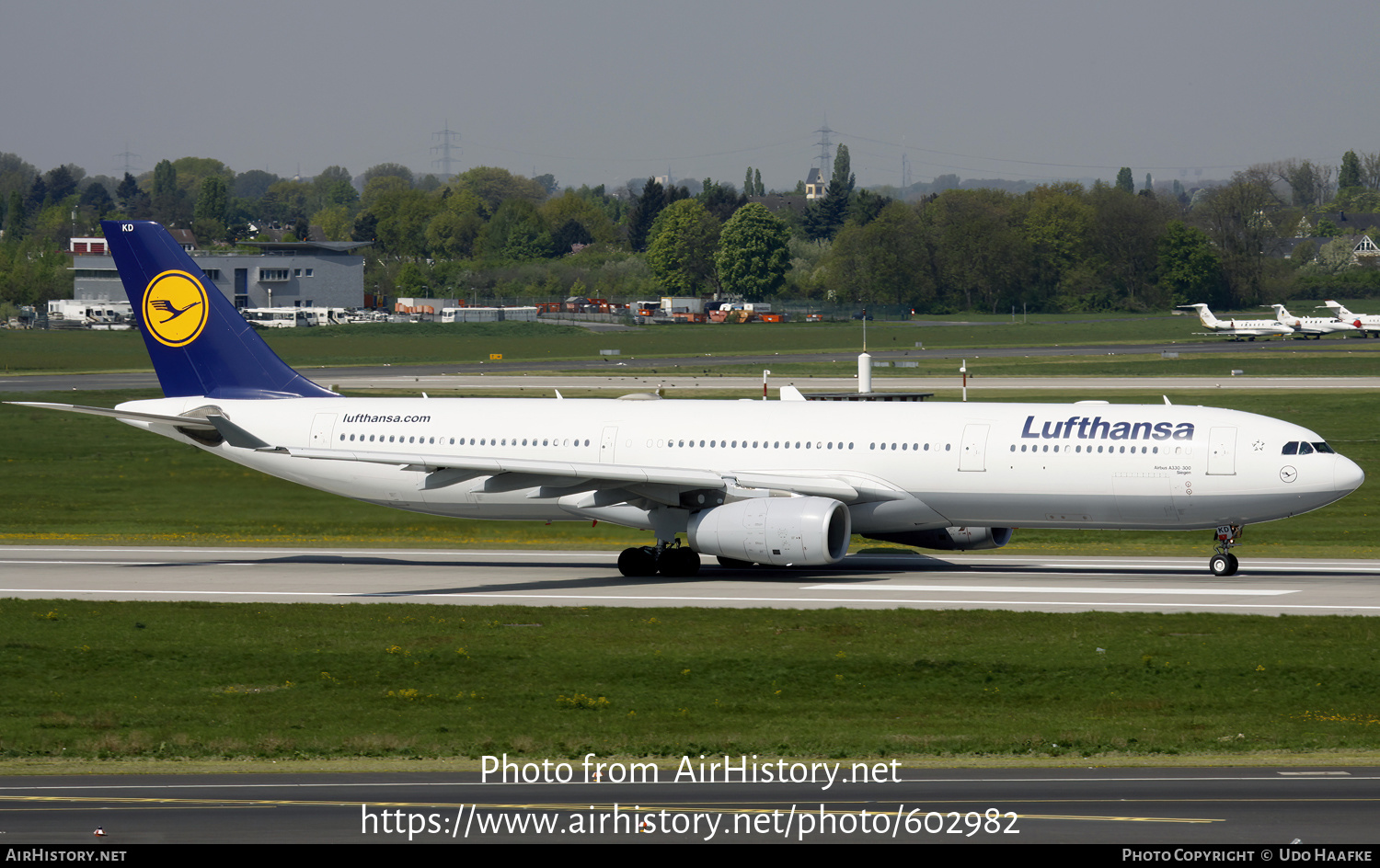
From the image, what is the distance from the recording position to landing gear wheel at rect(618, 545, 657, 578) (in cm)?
3662

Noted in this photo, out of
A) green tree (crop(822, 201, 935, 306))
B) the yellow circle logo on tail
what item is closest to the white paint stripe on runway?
the yellow circle logo on tail

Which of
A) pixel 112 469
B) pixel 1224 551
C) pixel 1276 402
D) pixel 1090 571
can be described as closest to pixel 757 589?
pixel 1090 571

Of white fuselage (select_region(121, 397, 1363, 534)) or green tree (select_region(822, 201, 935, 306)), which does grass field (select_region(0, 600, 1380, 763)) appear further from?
green tree (select_region(822, 201, 935, 306))

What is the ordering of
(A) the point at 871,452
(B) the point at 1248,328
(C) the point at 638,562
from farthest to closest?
(B) the point at 1248,328, (C) the point at 638,562, (A) the point at 871,452

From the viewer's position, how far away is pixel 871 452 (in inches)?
1405

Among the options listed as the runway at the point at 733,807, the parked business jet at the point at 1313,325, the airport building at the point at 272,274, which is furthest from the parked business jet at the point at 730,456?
the airport building at the point at 272,274

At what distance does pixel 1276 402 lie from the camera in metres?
76.2

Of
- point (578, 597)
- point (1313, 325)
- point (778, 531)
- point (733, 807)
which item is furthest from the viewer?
point (1313, 325)

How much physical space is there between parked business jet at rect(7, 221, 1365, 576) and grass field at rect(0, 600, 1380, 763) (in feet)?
16.8

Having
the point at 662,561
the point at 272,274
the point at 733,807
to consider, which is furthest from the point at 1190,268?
the point at 733,807

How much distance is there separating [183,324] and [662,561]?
1498 centimetres

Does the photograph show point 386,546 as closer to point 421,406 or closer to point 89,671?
point 421,406

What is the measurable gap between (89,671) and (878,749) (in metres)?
13.6

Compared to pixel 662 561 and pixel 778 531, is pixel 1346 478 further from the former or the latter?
pixel 662 561
